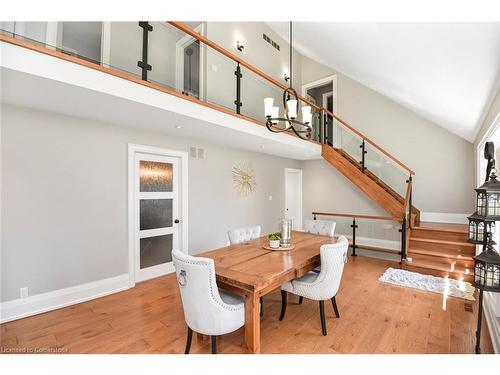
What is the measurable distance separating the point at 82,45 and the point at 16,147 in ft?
4.47

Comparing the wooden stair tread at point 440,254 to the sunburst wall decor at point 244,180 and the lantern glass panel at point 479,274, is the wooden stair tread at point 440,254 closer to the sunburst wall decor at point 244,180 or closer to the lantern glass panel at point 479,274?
the lantern glass panel at point 479,274

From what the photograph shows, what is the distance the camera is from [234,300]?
2.08 metres

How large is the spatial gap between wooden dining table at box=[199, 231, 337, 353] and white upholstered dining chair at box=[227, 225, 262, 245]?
23 cm

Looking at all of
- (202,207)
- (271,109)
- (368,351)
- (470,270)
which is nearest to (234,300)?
(368,351)

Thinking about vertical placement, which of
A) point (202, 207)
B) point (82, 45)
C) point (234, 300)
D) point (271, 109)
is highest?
point (82, 45)

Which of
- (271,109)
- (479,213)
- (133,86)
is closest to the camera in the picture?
(479,213)

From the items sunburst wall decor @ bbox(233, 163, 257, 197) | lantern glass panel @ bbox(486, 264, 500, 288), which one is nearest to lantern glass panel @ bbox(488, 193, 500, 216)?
lantern glass panel @ bbox(486, 264, 500, 288)

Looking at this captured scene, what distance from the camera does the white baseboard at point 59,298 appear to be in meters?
A: 2.64

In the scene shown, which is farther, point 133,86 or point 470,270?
point 470,270

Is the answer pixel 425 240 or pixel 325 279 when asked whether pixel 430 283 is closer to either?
pixel 425 240

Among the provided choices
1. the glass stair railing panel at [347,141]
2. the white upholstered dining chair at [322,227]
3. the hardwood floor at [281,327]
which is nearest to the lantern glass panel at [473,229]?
the hardwood floor at [281,327]
